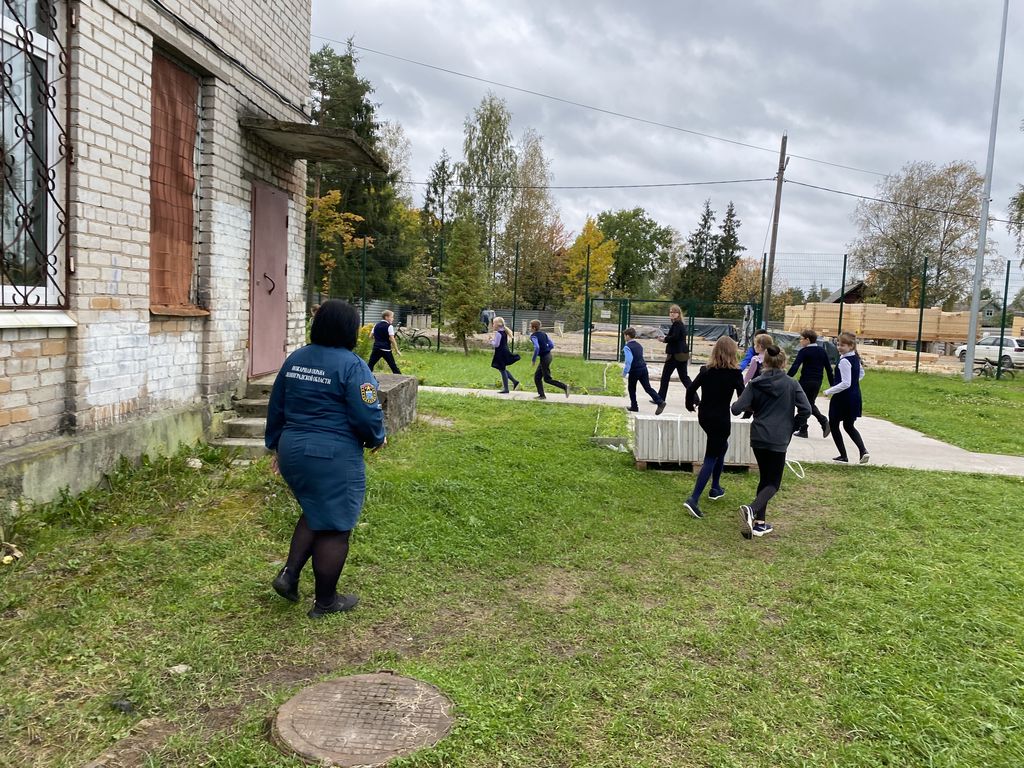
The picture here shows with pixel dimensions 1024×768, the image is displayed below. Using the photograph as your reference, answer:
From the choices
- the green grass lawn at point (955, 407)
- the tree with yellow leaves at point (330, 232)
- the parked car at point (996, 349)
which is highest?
the tree with yellow leaves at point (330, 232)

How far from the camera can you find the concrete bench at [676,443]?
7629 mm

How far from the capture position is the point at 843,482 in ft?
24.9

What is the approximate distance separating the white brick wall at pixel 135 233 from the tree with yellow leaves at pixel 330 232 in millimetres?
22961

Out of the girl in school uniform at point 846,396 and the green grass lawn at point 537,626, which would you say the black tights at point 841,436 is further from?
the green grass lawn at point 537,626

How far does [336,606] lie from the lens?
378 cm

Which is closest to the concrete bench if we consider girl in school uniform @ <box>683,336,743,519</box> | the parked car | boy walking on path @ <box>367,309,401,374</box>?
girl in school uniform @ <box>683,336,743,519</box>

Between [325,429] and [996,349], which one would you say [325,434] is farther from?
[996,349]

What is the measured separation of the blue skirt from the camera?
3.53 m

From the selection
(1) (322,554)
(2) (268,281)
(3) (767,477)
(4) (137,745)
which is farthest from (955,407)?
(4) (137,745)

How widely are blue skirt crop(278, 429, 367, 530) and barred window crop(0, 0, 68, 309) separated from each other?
2.39 meters

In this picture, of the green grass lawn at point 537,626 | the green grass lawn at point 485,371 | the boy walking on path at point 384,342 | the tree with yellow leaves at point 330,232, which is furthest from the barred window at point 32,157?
the tree with yellow leaves at point 330,232

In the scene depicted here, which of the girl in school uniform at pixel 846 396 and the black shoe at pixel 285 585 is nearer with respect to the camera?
the black shoe at pixel 285 585

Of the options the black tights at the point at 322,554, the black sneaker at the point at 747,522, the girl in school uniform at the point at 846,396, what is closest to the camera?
the black tights at the point at 322,554

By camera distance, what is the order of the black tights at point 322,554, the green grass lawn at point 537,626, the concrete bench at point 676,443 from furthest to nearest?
the concrete bench at point 676,443 → the black tights at point 322,554 → the green grass lawn at point 537,626
